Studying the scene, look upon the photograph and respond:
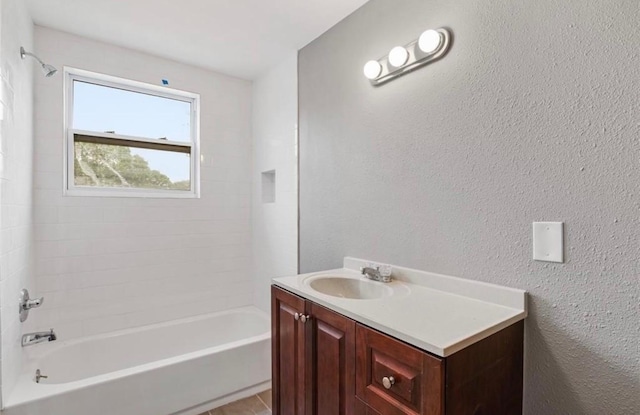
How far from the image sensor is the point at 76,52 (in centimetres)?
223

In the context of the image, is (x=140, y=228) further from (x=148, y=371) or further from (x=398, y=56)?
(x=398, y=56)

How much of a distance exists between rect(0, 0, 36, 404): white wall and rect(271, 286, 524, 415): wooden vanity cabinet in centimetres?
130

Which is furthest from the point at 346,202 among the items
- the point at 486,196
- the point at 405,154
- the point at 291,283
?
the point at 486,196

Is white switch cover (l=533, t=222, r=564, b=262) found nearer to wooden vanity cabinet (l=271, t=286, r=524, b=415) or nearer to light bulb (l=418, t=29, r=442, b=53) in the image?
wooden vanity cabinet (l=271, t=286, r=524, b=415)

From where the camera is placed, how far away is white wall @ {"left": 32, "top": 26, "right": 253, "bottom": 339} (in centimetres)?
216

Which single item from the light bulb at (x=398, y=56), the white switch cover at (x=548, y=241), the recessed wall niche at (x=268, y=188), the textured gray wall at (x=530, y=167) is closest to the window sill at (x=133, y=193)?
the recessed wall niche at (x=268, y=188)

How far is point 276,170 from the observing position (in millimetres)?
2627

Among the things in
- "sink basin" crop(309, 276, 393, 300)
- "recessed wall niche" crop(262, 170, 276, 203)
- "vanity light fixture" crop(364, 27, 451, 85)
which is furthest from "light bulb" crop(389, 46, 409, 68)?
"recessed wall niche" crop(262, 170, 276, 203)

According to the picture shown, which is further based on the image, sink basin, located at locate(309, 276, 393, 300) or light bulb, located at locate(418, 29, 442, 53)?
sink basin, located at locate(309, 276, 393, 300)

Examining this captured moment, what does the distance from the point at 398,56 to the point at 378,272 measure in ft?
3.45

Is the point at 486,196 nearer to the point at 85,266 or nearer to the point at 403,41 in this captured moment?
the point at 403,41

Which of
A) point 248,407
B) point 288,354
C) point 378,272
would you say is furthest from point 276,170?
point 248,407

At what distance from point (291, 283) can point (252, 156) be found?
1.77 metres

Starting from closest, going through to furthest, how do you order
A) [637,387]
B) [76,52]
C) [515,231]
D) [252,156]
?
1. [637,387]
2. [515,231]
3. [76,52]
4. [252,156]
